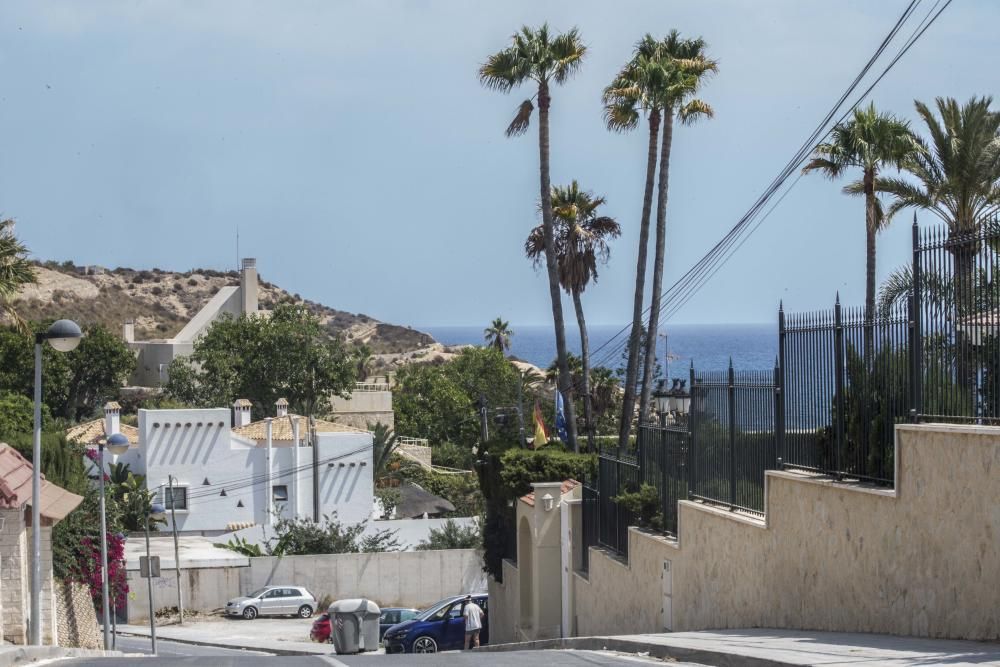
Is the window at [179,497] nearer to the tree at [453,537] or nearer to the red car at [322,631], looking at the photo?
the tree at [453,537]

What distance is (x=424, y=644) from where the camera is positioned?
30.8 metres

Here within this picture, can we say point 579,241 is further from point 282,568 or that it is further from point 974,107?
point 282,568

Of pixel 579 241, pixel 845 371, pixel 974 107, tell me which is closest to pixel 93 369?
pixel 579 241

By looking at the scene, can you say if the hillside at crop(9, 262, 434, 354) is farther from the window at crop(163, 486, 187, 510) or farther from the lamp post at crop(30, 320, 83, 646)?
the lamp post at crop(30, 320, 83, 646)

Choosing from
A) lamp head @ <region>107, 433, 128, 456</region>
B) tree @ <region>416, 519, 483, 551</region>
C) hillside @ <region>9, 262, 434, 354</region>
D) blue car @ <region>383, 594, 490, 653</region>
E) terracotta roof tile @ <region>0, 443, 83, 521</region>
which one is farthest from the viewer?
hillside @ <region>9, 262, 434, 354</region>

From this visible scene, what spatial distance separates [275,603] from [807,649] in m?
36.8

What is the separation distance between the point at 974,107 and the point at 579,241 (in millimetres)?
14955

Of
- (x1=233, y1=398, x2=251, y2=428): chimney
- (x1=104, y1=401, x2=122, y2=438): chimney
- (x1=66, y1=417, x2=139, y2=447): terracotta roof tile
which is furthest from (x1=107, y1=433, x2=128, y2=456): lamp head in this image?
(x1=233, y1=398, x2=251, y2=428): chimney

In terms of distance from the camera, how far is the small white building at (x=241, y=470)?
58.6m

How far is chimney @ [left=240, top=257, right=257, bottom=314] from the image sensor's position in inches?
4038

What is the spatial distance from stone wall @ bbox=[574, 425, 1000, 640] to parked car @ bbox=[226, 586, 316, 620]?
29738mm

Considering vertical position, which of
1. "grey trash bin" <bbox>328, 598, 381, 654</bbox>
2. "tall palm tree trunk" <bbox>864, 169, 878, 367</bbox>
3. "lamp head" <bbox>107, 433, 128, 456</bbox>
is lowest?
"grey trash bin" <bbox>328, 598, 381, 654</bbox>

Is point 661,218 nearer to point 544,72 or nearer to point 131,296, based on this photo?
point 544,72

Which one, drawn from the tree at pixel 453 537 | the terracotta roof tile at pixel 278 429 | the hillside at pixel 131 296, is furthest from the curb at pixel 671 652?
the hillside at pixel 131 296
